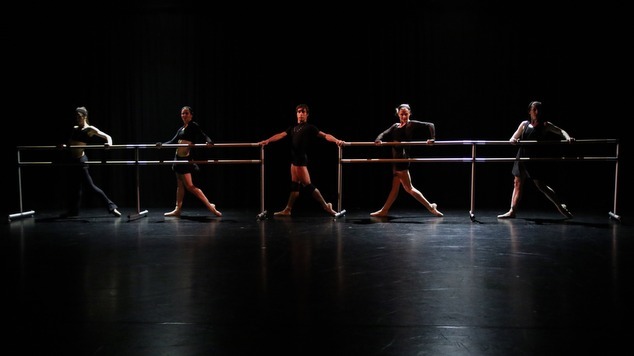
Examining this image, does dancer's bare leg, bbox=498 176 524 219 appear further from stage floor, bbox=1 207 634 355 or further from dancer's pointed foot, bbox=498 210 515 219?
stage floor, bbox=1 207 634 355

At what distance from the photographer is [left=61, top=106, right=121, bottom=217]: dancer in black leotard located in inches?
286

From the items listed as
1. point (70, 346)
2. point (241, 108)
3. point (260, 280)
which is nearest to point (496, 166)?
point (241, 108)

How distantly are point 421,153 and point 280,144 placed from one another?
2386 millimetres

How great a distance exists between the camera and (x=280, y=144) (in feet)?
30.1

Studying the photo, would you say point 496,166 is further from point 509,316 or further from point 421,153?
point 509,316

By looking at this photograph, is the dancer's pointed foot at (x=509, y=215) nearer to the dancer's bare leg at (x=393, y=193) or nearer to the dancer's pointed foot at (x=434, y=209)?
the dancer's pointed foot at (x=434, y=209)

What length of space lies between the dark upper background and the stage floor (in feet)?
9.96

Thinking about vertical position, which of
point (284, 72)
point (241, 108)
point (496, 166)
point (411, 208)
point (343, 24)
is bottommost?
point (411, 208)

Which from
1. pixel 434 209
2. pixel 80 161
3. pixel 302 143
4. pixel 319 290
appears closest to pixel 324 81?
pixel 302 143

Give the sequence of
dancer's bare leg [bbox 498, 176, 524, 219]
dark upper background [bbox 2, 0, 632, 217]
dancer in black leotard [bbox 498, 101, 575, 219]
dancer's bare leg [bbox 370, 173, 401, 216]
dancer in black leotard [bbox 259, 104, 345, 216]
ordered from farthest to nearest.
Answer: dark upper background [bbox 2, 0, 632, 217]
dancer's bare leg [bbox 370, 173, 401, 216]
dancer in black leotard [bbox 259, 104, 345, 216]
dancer's bare leg [bbox 498, 176, 524, 219]
dancer in black leotard [bbox 498, 101, 575, 219]

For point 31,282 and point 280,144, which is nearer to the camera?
point 31,282

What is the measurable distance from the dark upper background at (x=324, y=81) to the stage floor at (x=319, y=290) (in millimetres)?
3036

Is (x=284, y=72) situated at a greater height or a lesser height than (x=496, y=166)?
greater

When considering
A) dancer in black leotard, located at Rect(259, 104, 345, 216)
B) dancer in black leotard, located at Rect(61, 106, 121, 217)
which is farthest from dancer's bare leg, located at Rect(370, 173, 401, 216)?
dancer in black leotard, located at Rect(61, 106, 121, 217)
